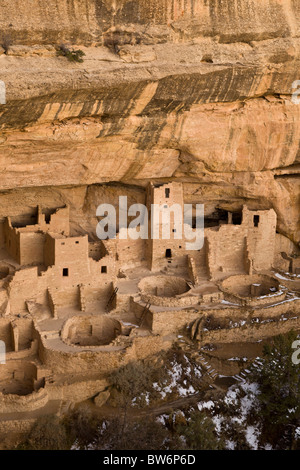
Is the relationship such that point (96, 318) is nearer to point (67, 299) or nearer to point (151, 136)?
point (67, 299)

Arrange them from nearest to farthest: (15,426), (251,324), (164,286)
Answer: (15,426) → (251,324) → (164,286)

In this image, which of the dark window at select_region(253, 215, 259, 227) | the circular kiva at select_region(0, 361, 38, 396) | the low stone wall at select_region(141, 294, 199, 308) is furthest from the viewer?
the dark window at select_region(253, 215, 259, 227)

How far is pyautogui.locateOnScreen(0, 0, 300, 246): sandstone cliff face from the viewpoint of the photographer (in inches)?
612

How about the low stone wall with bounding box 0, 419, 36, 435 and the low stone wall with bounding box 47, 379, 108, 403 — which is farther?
the low stone wall with bounding box 47, 379, 108, 403

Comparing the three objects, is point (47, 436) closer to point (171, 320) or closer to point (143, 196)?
point (171, 320)

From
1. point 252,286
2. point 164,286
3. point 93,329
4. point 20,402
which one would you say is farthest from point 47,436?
point 252,286

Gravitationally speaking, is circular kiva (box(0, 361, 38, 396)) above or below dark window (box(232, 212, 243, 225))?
below

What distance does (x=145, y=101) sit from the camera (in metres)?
17.5
